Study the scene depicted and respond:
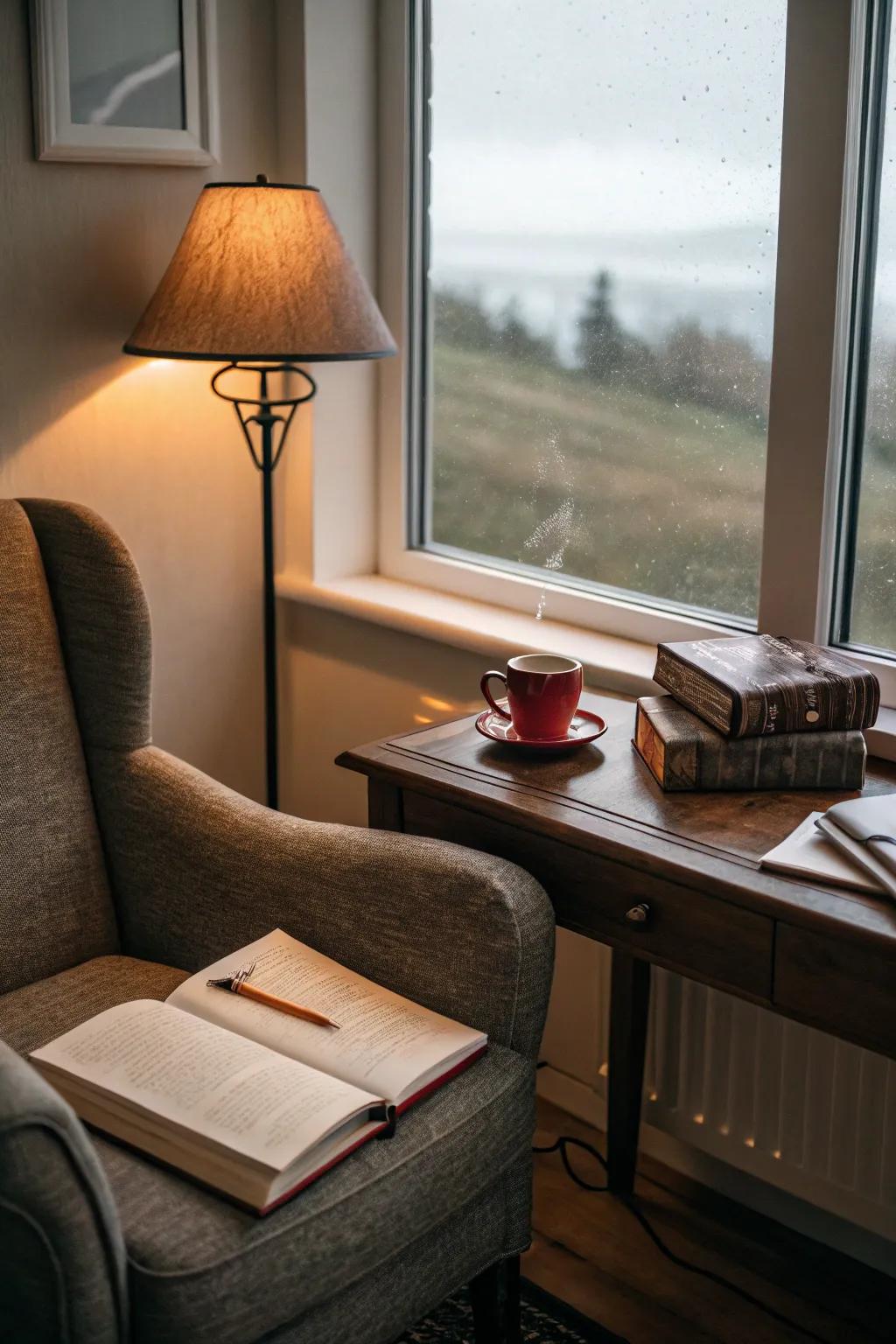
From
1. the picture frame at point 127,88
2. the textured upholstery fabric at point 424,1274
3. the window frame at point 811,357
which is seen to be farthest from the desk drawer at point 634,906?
the picture frame at point 127,88

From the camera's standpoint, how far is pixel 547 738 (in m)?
1.50

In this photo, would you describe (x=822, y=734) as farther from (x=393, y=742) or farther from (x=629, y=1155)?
(x=629, y=1155)

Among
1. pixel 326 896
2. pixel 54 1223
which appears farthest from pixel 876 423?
pixel 54 1223

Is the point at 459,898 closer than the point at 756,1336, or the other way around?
the point at 459,898

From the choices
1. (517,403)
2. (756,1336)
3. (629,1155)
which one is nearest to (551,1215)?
(629,1155)

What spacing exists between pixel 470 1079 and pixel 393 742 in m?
0.43

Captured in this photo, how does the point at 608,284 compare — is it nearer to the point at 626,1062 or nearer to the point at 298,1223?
the point at 626,1062

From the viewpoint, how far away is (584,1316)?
1596mm

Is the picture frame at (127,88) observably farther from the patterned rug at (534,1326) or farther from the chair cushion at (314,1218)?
the patterned rug at (534,1326)

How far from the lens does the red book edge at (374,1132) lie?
1086 mm

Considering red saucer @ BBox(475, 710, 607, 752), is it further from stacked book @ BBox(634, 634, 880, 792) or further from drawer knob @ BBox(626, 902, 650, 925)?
drawer knob @ BBox(626, 902, 650, 925)

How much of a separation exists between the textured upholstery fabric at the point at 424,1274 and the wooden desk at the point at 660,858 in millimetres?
277

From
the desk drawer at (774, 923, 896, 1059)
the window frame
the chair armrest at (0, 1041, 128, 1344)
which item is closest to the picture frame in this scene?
the window frame

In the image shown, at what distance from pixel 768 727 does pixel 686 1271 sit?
30.5 inches
